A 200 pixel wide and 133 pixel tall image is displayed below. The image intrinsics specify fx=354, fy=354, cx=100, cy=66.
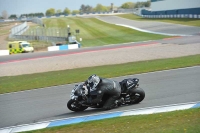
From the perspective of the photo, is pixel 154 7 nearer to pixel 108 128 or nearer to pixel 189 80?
pixel 189 80

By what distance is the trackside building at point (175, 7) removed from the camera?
71250 millimetres

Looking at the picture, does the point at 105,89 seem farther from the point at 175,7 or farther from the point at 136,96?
the point at 175,7

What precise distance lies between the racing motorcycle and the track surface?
204 mm

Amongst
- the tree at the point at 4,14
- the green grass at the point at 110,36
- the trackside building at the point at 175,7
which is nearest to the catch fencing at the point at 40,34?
the green grass at the point at 110,36

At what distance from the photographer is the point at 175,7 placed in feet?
276

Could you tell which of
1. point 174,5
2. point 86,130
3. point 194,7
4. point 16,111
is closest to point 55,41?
point 194,7

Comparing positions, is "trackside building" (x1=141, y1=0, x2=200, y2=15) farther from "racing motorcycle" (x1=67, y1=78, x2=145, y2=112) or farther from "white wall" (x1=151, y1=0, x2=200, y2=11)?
"racing motorcycle" (x1=67, y1=78, x2=145, y2=112)

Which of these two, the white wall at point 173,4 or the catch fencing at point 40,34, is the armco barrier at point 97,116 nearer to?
the catch fencing at point 40,34

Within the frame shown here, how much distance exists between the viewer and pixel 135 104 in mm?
11258

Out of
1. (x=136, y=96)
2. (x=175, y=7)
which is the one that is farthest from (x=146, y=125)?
(x=175, y=7)

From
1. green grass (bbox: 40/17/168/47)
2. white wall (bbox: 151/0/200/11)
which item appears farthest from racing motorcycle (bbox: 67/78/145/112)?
white wall (bbox: 151/0/200/11)

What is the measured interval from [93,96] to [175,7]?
77065 mm

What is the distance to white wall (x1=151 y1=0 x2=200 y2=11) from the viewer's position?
72.8 metres

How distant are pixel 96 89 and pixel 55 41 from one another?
46.9 meters
